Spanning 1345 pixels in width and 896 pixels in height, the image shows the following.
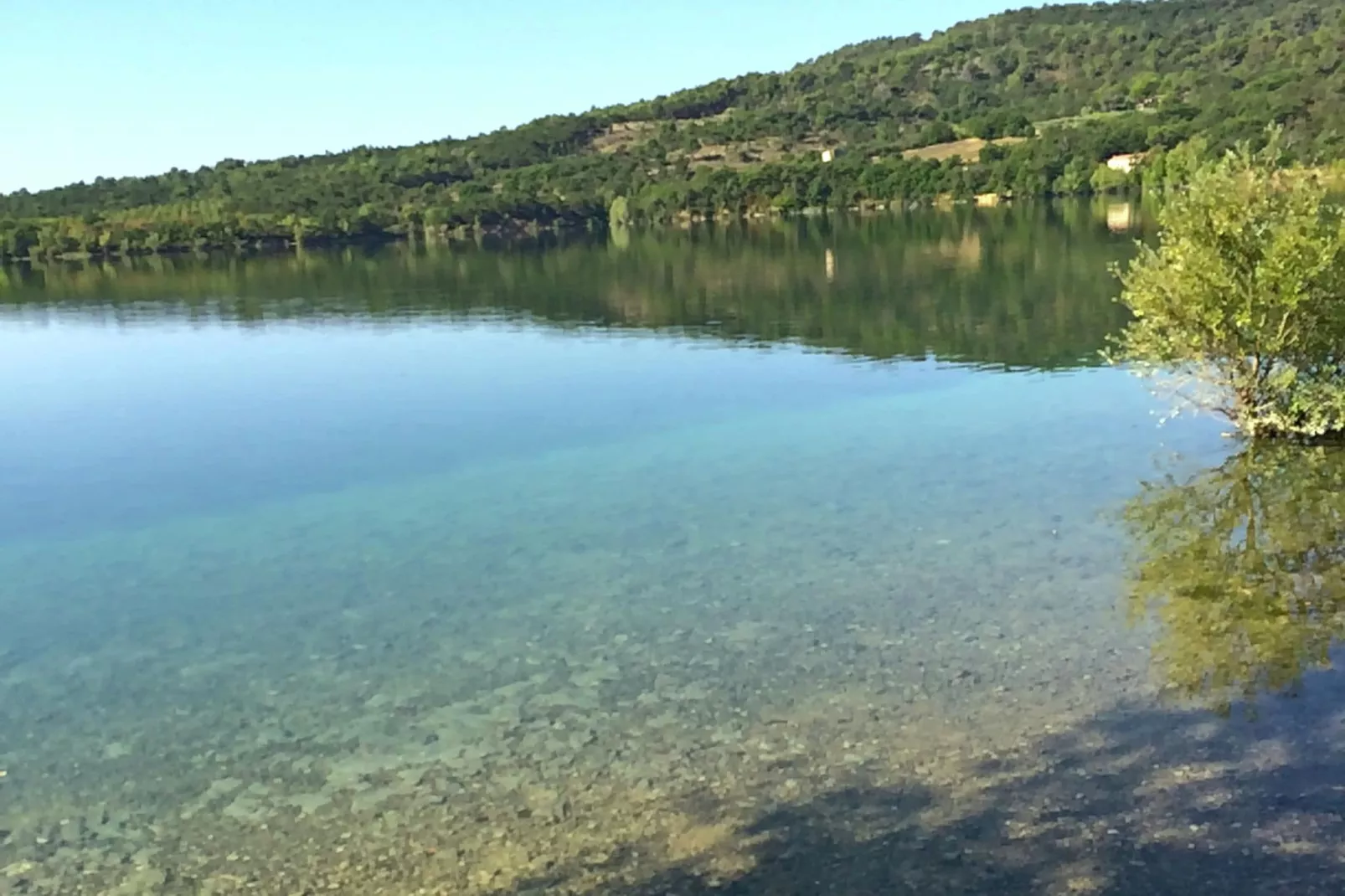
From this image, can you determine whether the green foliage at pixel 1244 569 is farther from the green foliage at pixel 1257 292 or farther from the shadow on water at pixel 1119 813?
the green foliage at pixel 1257 292

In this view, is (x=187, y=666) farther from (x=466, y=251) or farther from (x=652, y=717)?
(x=466, y=251)

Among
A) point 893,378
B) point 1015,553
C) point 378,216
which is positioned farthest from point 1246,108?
point 1015,553

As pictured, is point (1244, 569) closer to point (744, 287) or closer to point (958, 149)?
point (744, 287)

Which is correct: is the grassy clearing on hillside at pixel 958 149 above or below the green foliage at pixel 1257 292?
above

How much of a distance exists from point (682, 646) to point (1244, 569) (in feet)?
25.5

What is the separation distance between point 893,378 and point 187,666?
23775 millimetres

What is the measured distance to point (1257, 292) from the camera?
20.4 m

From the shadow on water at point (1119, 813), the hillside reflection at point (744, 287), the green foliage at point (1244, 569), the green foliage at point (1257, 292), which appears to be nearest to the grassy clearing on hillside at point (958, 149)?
the hillside reflection at point (744, 287)

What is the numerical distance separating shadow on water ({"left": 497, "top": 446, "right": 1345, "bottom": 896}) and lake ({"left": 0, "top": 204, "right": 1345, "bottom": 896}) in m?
0.04

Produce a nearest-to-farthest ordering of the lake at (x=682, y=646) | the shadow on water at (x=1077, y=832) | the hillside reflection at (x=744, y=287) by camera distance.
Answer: the shadow on water at (x=1077, y=832)
the lake at (x=682, y=646)
the hillside reflection at (x=744, y=287)

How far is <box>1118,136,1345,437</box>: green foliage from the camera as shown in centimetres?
2036

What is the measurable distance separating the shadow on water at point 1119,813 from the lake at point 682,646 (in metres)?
0.04

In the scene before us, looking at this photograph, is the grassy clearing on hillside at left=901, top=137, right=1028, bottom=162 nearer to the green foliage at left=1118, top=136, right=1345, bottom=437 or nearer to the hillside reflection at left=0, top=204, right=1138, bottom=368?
the hillside reflection at left=0, top=204, right=1138, bottom=368

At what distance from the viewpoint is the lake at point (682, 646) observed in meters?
10.1
